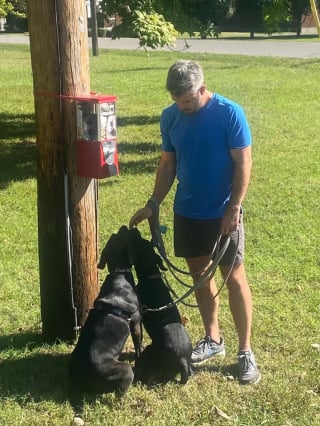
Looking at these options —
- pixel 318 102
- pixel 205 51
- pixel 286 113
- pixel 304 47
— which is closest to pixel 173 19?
pixel 286 113

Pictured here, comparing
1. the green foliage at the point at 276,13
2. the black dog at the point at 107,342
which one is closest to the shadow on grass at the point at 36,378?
the black dog at the point at 107,342

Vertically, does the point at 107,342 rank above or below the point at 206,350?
above

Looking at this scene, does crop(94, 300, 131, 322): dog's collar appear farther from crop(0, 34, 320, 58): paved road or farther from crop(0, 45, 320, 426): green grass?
crop(0, 34, 320, 58): paved road

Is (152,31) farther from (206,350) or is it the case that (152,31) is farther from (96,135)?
(206,350)

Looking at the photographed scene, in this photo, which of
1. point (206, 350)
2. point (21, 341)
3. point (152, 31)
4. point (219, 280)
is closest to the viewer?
point (206, 350)

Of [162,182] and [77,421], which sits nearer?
[77,421]

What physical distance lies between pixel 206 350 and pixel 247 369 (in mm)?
344

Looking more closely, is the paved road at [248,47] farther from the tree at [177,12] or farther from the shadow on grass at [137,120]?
the tree at [177,12]

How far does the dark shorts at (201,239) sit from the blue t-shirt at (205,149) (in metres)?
0.05

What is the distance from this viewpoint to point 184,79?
372 centimetres

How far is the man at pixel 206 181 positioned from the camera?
3803mm

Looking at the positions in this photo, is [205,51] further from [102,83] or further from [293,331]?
[293,331]

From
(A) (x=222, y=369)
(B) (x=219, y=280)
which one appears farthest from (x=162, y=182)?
(B) (x=219, y=280)

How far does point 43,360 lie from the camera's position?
4.44 meters
